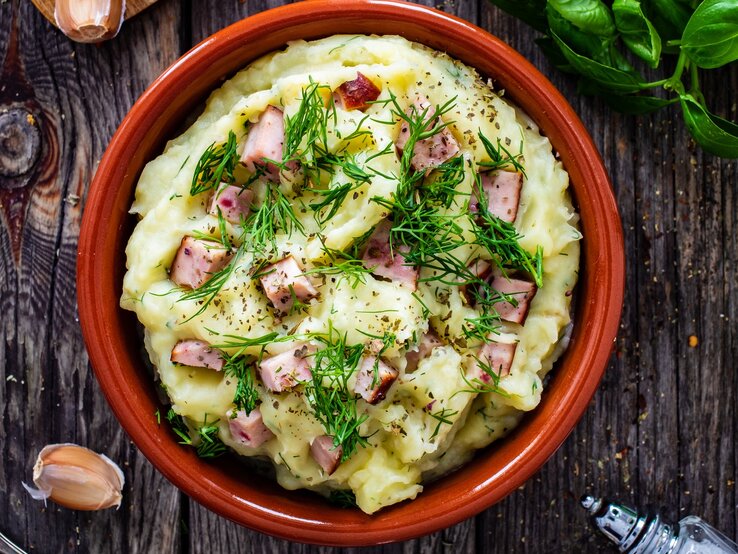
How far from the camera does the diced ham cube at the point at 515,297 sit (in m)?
2.93

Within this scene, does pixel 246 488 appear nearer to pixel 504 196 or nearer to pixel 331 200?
pixel 331 200

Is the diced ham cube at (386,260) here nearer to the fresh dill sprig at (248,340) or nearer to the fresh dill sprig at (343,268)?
the fresh dill sprig at (343,268)

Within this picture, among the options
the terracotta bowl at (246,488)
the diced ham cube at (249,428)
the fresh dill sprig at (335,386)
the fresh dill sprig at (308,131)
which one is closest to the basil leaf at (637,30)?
the terracotta bowl at (246,488)

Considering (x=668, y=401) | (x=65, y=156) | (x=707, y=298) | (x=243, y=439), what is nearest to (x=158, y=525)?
(x=243, y=439)

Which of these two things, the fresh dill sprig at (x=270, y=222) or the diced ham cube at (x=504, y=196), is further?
the diced ham cube at (x=504, y=196)

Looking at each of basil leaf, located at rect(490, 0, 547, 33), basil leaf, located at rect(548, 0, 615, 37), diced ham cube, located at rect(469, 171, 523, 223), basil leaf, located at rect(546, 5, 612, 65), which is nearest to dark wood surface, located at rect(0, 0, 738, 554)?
basil leaf, located at rect(490, 0, 547, 33)

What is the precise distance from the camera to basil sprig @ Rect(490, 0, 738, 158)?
2928mm

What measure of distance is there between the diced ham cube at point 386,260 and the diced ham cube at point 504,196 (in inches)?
12.1

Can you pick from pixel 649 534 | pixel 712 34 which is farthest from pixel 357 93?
pixel 649 534

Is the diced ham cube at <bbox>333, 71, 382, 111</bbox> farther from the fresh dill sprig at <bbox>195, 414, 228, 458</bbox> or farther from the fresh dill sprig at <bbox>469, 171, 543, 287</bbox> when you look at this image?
the fresh dill sprig at <bbox>195, 414, 228, 458</bbox>

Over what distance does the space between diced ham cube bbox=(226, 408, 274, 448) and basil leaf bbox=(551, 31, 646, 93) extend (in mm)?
1703

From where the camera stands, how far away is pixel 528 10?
10.8 feet

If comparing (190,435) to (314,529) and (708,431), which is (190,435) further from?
(708,431)

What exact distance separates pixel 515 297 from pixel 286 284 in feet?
2.65
